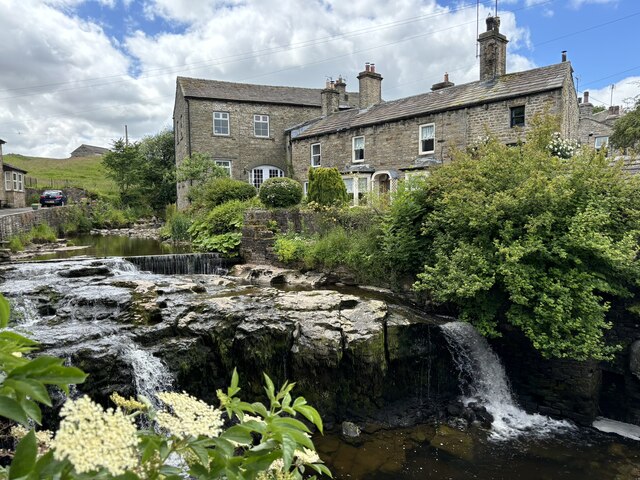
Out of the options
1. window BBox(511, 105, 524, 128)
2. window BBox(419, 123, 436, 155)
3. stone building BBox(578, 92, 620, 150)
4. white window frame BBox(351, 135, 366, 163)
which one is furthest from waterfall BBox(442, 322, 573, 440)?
stone building BBox(578, 92, 620, 150)

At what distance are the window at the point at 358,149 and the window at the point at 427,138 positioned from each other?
424cm

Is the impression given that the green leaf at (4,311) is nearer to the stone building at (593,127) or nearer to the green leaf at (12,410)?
the green leaf at (12,410)

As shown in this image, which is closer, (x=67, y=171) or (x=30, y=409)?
(x=30, y=409)

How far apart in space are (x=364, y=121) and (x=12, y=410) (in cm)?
2726

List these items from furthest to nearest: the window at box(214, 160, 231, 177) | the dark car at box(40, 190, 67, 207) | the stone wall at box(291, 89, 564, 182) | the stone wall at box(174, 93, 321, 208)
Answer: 1. the dark car at box(40, 190, 67, 207)
2. the window at box(214, 160, 231, 177)
3. the stone wall at box(174, 93, 321, 208)
4. the stone wall at box(291, 89, 564, 182)

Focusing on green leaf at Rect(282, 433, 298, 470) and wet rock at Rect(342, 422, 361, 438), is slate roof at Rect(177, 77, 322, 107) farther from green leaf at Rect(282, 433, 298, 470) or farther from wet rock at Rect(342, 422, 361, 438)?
green leaf at Rect(282, 433, 298, 470)

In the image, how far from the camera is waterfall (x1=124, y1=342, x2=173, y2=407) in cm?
696

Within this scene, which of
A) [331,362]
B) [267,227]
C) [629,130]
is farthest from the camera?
[629,130]

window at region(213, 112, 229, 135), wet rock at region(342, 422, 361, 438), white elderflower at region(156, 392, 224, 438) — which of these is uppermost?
window at region(213, 112, 229, 135)

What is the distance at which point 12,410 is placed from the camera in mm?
1023

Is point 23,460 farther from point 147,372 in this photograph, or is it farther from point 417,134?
point 417,134

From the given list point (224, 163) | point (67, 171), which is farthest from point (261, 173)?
point (67, 171)

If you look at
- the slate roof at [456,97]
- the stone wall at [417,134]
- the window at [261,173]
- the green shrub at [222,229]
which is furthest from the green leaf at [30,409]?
the window at [261,173]

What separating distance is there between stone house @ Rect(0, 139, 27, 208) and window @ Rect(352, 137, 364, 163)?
25691 mm
